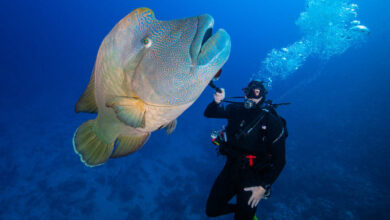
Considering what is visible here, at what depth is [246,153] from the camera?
3189mm

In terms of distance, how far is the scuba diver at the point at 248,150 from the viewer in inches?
113

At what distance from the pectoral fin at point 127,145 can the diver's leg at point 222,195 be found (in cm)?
222

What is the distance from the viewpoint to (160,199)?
755 centimetres

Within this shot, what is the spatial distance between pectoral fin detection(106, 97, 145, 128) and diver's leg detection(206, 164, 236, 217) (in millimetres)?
2659

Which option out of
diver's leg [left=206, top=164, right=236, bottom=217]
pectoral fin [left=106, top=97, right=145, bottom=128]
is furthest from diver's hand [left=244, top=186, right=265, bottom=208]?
pectoral fin [left=106, top=97, right=145, bottom=128]

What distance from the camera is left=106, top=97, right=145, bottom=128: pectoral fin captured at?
3.88 ft

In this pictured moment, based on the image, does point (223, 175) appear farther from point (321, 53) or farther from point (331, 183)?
point (321, 53)

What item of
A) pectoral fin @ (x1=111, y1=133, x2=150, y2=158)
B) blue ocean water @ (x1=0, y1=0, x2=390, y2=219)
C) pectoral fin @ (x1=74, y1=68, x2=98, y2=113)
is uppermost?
pectoral fin @ (x1=74, y1=68, x2=98, y2=113)

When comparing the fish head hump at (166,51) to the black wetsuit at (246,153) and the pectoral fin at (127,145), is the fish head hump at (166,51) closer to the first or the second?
the pectoral fin at (127,145)

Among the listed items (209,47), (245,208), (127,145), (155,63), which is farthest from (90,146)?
(245,208)

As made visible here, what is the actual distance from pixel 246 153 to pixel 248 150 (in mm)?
71

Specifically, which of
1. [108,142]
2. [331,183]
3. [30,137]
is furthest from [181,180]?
[30,137]

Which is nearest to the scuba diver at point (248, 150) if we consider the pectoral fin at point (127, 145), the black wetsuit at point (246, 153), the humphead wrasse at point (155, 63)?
the black wetsuit at point (246, 153)

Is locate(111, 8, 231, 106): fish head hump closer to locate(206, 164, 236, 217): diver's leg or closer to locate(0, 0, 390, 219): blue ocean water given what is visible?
locate(206, 164, 236, 217): diver's leg
